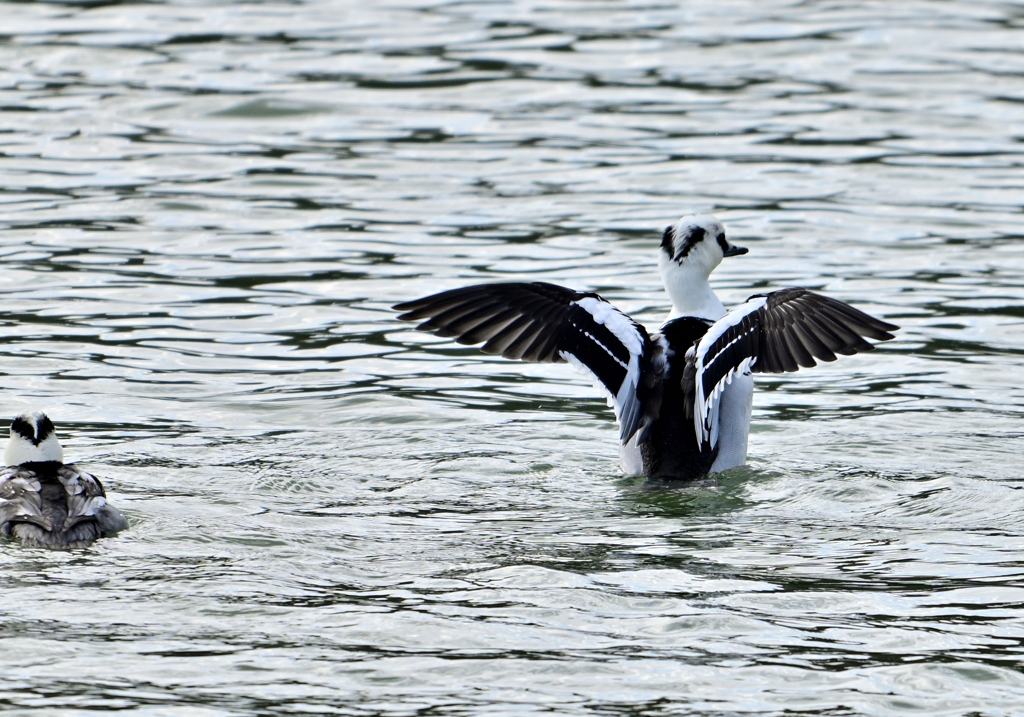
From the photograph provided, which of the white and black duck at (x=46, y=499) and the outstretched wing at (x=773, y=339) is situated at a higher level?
the outstretched wing at (x=773, y=339)

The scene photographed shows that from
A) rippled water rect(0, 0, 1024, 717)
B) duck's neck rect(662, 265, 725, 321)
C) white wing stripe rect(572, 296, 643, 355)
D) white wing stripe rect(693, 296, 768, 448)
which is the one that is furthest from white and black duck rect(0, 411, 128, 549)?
duck's neck rect(662, 265, 725, 321)

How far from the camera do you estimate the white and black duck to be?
24.0 ft

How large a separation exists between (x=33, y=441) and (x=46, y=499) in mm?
547

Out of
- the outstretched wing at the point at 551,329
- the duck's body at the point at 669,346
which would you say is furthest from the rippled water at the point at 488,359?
the outstretched wing at the point at 551,329

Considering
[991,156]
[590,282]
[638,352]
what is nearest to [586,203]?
[590,282]

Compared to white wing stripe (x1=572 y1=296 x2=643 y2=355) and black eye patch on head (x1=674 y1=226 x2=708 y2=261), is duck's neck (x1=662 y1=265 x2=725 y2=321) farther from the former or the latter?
white wing stripe (x1=572 y1=296 x2=643 y2=355)

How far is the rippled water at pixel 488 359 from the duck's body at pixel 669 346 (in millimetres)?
247

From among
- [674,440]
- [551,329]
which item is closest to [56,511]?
[551,329]

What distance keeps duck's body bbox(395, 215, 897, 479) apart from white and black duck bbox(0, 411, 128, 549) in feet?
6.35

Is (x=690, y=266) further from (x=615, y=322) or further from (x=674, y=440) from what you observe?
(x=674, y=440)

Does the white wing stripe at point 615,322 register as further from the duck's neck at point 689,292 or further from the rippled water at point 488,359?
the rippled water at point 488,359

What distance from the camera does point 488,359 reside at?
11977mm

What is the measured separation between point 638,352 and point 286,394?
8.65ft

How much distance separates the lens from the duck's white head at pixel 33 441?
788 centimetres
